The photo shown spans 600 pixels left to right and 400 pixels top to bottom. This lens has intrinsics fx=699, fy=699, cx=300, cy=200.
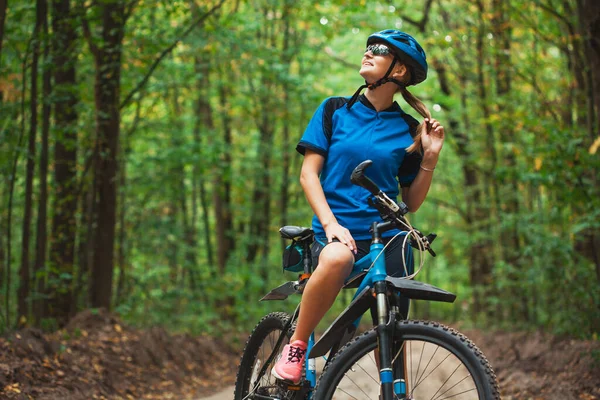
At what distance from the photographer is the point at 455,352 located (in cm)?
282

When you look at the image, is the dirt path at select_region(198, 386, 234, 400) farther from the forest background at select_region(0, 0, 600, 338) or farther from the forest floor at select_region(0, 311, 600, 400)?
the forest background at select_region(0, 0, 600, 338)

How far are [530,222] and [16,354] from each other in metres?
8.48

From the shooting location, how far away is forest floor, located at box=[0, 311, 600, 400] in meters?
5.66

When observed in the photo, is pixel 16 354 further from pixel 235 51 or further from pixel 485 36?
pixel 485 36

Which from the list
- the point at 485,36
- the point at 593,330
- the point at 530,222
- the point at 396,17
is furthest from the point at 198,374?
the point at 396,17

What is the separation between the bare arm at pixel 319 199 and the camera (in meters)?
3.24

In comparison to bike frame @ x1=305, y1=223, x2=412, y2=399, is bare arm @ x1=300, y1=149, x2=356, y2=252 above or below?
above

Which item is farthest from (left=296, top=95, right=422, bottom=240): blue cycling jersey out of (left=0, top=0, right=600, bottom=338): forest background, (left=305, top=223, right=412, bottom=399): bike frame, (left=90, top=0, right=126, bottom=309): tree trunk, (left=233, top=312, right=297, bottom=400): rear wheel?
(left=90, top=0, right=126, bottom=309): tree trunk

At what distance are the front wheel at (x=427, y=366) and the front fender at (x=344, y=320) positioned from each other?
0.54 ft

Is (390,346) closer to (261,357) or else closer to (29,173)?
(261,357)

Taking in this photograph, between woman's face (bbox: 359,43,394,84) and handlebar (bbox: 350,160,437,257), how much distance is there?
1.81 feet

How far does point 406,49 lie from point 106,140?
6288mm

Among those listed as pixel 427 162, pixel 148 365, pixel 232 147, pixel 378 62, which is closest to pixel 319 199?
pixel 427 162

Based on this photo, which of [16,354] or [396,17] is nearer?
[16,354]
